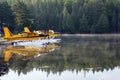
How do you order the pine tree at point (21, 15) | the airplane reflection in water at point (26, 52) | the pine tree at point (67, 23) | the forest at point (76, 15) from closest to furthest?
1. the airplane reflection in water at point (26, 52)
2. the pine tree at point (21, 15)
3. the pine tree at point (67, 23)
4. the forest at point (76, 15)

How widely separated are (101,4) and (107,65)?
233 ft

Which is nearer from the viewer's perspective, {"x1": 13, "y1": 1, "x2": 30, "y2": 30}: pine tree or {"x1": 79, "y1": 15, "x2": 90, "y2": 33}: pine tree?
{"x1": 13, "y1": 1, "x2": 30, "y2": 30}: pine tree

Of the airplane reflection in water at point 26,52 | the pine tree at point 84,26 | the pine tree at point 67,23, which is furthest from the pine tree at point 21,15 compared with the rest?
the airplane reflection in water at point 26,52

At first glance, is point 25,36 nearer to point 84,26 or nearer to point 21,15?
point 21,15

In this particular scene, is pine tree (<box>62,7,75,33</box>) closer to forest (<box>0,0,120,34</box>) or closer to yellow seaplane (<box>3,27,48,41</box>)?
forest (<box>0,0,120,34</box>)

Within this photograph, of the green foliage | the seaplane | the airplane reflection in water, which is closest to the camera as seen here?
the airplane reflection in water

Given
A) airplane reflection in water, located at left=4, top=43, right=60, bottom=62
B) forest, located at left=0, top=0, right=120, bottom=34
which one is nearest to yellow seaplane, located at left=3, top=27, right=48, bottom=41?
airplane reflection in water, located at left=4, top=43, right=60, bottom=62

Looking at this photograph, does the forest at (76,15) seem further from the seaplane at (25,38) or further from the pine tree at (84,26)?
the seaplane at (25,38)

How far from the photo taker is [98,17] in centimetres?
9300

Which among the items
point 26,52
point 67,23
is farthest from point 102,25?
point 26,52

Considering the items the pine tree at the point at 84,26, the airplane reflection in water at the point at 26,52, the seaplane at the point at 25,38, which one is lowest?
the pine tree at the point at 84,26

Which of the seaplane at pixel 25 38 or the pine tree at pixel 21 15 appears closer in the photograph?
the seaplane at pixel 25 38

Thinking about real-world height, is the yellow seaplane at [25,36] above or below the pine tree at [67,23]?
above

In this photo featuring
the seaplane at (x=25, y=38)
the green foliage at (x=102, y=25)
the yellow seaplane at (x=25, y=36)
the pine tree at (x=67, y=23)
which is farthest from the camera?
the pine tree at (x=67, y=23)
